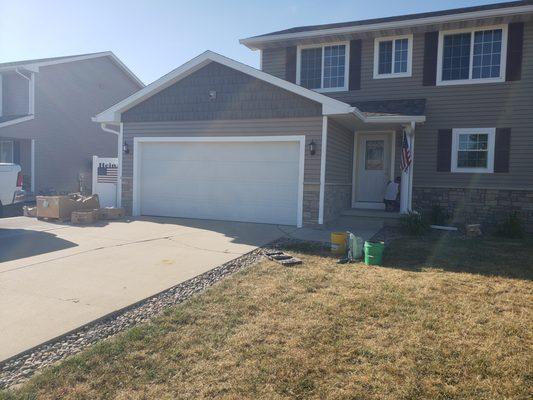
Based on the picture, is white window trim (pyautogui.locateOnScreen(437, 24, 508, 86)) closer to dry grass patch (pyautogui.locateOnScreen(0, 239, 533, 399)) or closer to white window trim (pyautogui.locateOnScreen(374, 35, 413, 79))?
white window trim (pyautogui.locateOnScreen(374, 35, 413, 79))

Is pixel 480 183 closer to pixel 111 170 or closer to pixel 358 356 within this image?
pixel 358 356

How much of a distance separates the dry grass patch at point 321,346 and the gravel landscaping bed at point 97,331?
0.21 meters

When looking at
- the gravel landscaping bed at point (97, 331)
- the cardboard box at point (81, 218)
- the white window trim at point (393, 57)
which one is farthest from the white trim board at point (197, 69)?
the gravel landscaping bed at point (97, 331)

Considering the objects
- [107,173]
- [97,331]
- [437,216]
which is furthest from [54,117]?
[97,331]

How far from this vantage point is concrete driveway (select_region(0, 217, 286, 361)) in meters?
4.36

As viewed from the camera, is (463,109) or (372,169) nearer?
(463,109)

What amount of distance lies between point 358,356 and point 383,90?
36.0ft

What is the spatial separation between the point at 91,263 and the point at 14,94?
16.5 meters

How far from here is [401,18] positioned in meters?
12.6

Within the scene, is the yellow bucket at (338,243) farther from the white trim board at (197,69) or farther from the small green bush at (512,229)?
the small green bush at (512,229)

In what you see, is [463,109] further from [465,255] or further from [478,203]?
[465,255]

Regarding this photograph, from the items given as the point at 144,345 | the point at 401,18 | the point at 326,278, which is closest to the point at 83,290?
the point at 144,345

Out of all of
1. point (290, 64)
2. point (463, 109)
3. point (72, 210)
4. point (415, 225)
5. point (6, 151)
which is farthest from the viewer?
point (6, 151)

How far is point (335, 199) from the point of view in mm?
11672
